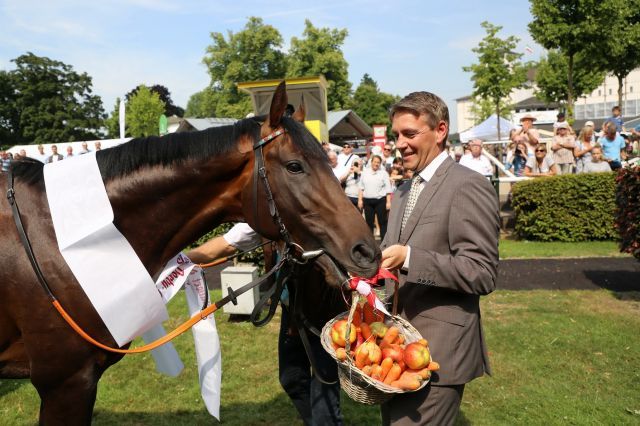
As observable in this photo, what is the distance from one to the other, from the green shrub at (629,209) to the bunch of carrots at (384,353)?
19.7 ft

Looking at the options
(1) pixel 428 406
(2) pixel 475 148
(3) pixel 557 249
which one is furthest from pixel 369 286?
(2) pixel 475 148

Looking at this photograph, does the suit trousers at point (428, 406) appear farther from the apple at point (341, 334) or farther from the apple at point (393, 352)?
the apple at point (341, 334)

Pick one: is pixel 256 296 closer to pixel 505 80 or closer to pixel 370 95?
pixel 505 80

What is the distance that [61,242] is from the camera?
2.21m

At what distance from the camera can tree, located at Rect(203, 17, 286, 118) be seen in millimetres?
53250

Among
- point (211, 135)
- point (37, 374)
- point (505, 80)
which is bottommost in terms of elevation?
point (37, 374)

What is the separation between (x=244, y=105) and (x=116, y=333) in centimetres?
4882

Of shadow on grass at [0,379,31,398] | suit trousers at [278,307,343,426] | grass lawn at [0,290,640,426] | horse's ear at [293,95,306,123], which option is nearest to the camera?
horse's ear at [293,95,306,123]

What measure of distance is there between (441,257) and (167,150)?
1.47 m

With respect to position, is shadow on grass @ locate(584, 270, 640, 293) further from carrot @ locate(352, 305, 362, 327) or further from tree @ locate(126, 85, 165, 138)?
tree @ locate(126, 85, 165, 138)

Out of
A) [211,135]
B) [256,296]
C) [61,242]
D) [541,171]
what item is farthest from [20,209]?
[541,171]

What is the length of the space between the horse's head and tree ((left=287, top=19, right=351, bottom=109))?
1883 inches

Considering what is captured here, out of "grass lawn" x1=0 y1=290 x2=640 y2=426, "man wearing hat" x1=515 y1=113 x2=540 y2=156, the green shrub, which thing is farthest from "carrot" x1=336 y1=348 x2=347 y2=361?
"man wearing hat" x1=515 y1=113 x2=540 y2=156

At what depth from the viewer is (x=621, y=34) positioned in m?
19.8
